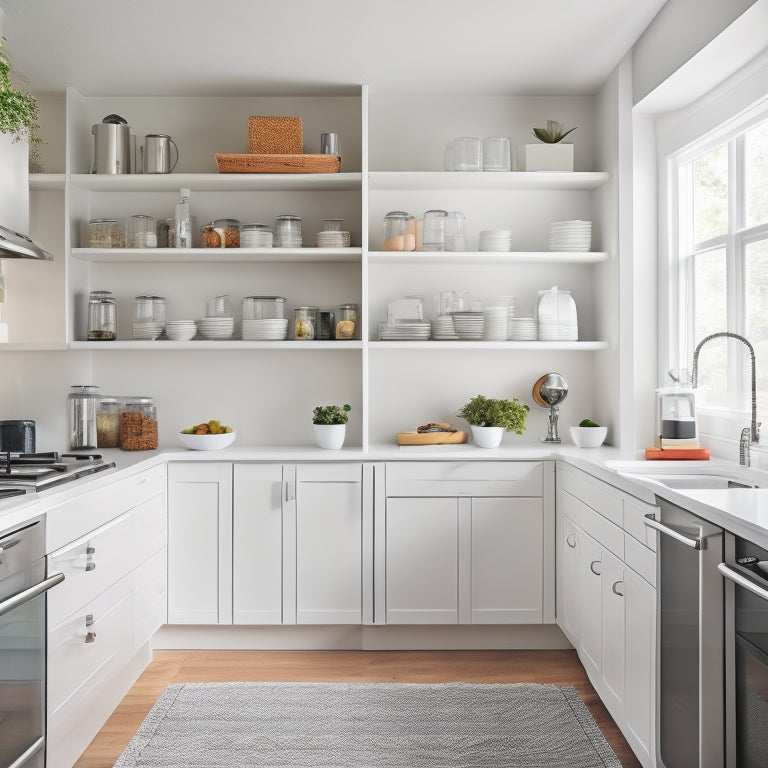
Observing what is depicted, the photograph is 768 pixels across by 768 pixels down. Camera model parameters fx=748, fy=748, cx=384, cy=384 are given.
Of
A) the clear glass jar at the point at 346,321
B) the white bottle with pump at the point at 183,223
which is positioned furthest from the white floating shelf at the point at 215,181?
the clear glass jar at the point at 346,321

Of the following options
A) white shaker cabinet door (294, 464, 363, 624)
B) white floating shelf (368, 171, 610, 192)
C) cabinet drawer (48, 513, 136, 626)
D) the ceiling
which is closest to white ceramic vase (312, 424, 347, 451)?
white shaker cabinet door (294, 464, 363, 624)

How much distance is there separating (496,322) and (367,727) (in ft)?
6.14

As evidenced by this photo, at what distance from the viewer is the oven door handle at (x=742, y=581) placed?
1496 millimetres

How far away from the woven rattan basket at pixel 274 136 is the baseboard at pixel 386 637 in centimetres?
222

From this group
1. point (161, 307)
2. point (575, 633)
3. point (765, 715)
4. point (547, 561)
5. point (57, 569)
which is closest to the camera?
point (765, 715)

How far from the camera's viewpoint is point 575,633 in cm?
305

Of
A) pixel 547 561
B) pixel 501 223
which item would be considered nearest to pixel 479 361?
pixel 501 223

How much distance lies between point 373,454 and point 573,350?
123 centimetres

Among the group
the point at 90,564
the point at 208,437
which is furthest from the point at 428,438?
the point at 90,564

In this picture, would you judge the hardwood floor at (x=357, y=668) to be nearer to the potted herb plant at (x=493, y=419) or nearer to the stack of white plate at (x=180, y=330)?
the potted herb plant at (x=493, y=419)

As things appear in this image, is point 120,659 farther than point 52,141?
No

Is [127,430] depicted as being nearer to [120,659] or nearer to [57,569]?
[120,659]

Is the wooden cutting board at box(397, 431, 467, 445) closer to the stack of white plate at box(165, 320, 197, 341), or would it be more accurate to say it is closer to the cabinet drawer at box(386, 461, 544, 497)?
the cabinet drawer at box(386, 461, 544, 497)

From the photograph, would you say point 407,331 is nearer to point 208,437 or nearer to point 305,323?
point 305,323
